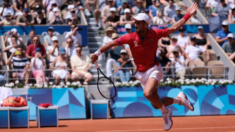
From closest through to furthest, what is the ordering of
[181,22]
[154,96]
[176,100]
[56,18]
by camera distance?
[154,96], [181,22], [176,100], [56,18]

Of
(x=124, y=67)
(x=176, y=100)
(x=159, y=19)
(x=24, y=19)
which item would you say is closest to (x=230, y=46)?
(x=159, y=19)

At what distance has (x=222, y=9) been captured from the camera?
866 inches

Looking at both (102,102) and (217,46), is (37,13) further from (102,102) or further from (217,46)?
(217,46)

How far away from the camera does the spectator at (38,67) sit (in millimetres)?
16328

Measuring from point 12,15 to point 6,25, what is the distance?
0.67 m

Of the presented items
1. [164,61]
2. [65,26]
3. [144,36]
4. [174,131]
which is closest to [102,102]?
[164,61]

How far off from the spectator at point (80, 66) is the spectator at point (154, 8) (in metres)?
4.59

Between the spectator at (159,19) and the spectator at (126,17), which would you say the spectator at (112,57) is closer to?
the spectator at (126,17)

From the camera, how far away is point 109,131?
37.1 feet

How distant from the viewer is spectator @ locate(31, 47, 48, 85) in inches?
643

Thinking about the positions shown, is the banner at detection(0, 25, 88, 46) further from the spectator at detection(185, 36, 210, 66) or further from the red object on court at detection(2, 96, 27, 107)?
the red object on court at detection(2, 96, 27, 107)

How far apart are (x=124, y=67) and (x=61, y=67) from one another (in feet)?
7.20

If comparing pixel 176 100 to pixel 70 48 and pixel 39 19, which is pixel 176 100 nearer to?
pixel 70 48

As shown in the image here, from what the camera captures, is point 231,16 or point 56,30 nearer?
point 56,30
